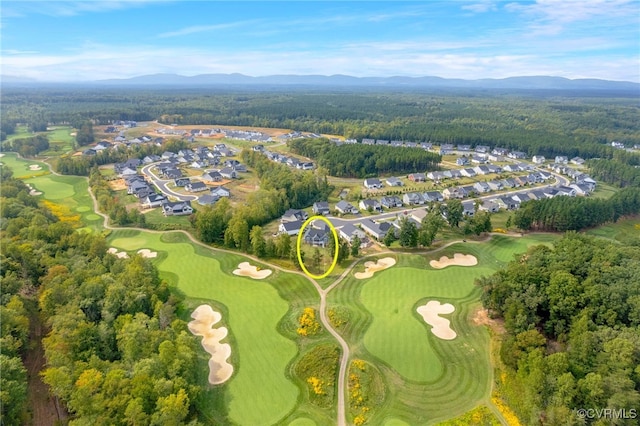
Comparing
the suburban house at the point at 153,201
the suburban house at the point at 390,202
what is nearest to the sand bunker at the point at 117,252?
the suburban house at the point at 153,201

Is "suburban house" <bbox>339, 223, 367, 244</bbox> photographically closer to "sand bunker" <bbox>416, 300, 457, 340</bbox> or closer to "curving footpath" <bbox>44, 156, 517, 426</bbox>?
"curving footpath" <bbox>44, 156, 517, 426</bbox>

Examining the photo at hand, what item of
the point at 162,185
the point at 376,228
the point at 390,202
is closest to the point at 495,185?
the point at 390,202

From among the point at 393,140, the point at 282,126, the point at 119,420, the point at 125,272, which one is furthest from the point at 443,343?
the point at 282,126

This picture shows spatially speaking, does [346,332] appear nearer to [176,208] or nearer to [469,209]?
[469,209]

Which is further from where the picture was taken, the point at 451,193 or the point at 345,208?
the point at 451,193

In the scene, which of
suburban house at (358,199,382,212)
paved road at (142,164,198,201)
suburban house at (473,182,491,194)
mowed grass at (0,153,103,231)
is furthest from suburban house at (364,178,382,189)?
mowed grass at (0,153,103,231)

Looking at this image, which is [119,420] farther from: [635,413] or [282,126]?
[282,126]
